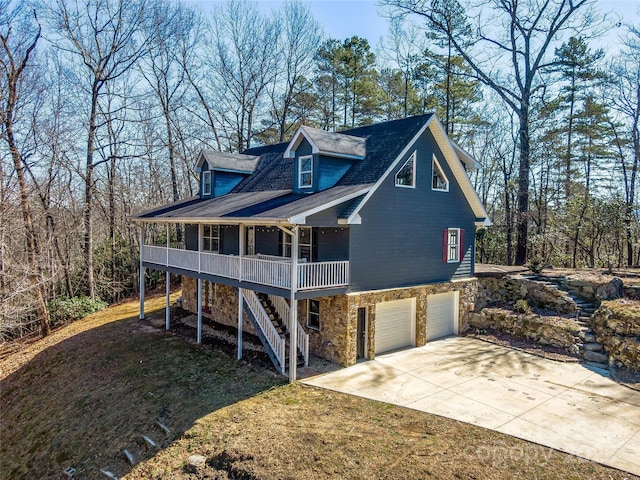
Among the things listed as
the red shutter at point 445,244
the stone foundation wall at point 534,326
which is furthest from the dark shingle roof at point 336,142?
the stone foundation wall at point 534,326

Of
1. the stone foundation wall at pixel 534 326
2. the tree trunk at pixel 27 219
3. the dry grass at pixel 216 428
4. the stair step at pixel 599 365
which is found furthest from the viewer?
the tree trunk at pixel 27 219

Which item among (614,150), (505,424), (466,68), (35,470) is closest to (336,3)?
(466,68)

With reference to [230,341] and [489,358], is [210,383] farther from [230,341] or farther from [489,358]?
[489,358]

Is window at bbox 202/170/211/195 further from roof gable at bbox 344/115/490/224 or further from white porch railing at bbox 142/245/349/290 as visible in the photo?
roof gable at bbox 344/115/490/224

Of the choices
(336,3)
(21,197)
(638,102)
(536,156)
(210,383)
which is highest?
(336,3)

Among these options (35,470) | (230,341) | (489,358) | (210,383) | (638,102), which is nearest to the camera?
(35,470)

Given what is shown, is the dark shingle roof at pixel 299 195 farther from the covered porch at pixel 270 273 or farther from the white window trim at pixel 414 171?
the covered porch at pixel 270 273

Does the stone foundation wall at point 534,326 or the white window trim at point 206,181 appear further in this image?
the white window trim at point 206,181

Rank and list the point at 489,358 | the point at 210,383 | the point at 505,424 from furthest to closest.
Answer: the point at 489,358
the point at 210,383
the point at 505,424
